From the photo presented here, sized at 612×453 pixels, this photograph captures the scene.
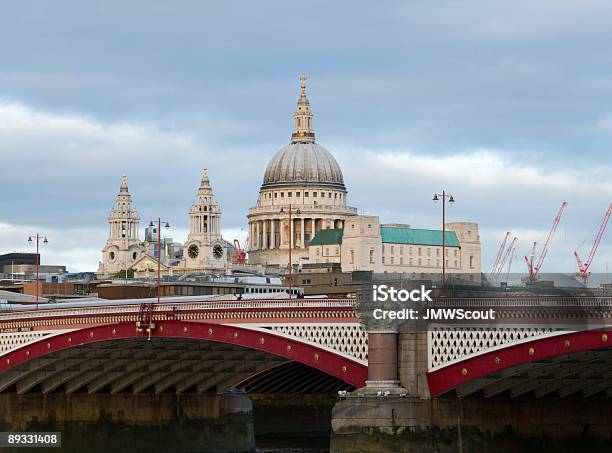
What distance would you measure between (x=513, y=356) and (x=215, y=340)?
18.7 meters

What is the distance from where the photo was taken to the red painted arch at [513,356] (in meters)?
67.1

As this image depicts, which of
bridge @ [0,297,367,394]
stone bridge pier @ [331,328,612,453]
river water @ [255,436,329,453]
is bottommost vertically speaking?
river water @ [255,436,329,453]

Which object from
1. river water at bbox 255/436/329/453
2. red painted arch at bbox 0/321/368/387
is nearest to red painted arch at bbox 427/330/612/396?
red painted arch at bbox 0/321/368/387

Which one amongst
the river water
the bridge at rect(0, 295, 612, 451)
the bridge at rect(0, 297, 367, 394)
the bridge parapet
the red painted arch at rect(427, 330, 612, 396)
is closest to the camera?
Result: the red painted arch at rect(427, 330, 612, 396)

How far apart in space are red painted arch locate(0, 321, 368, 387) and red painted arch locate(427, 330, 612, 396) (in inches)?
152

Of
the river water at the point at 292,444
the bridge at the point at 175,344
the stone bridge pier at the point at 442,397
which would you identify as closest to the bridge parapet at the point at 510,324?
the stone bridge pier at the point at 442,397

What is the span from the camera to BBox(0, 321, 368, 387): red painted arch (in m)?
76.7

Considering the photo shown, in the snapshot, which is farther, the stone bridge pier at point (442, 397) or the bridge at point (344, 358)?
the stone bridge pier at point (442, 397)

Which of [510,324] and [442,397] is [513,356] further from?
[442,397]

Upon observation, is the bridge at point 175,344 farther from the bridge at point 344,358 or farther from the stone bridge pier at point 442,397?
the stone bridge pier at point 442,397

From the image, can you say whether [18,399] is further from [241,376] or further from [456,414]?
[456,414]

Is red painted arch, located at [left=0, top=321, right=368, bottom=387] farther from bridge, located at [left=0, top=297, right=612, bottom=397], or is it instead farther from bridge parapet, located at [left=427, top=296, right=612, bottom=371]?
bridge parapet, located at [left=427, top=296, right=612, bottom=371]

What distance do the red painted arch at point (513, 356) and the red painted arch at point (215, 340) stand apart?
152 inches

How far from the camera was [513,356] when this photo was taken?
69.3 metres
